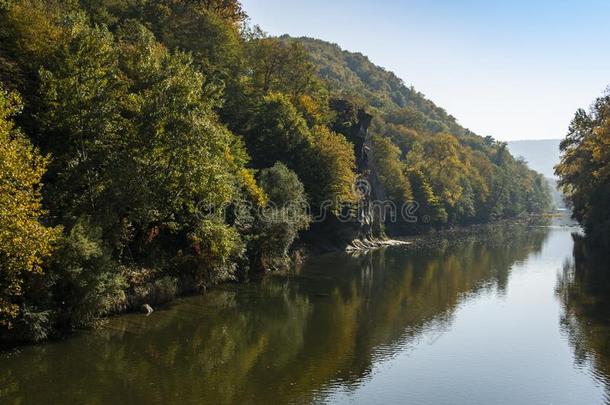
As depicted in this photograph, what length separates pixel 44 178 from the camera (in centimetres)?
3422

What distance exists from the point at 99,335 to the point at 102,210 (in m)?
7.87

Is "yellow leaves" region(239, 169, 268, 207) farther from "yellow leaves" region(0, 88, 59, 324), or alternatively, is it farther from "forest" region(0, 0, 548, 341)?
"yellow leaves" region(0, 88, 59, 324)

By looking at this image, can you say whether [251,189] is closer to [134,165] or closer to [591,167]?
[134,165]

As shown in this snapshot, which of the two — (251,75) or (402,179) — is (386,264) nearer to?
(251,75)

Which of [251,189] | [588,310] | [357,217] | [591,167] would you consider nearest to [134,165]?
[251,189]

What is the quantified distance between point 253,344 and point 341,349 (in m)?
5.26

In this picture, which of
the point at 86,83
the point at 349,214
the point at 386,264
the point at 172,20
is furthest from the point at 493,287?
the point at 172,20

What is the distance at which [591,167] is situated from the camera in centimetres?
7656

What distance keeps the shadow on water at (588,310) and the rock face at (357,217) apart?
2825cm

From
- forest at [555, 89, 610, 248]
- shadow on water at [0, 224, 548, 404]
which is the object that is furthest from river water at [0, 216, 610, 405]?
forest at [555, 89, 610, 248]

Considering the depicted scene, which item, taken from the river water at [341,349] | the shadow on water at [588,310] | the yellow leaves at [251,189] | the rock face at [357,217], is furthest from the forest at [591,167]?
the yellow leaves at [251,189]

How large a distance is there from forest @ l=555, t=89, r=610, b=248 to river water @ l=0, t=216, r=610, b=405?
2112 centimetres

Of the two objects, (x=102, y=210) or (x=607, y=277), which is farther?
(x=607, y=277)

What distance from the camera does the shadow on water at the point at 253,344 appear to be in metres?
24.2
